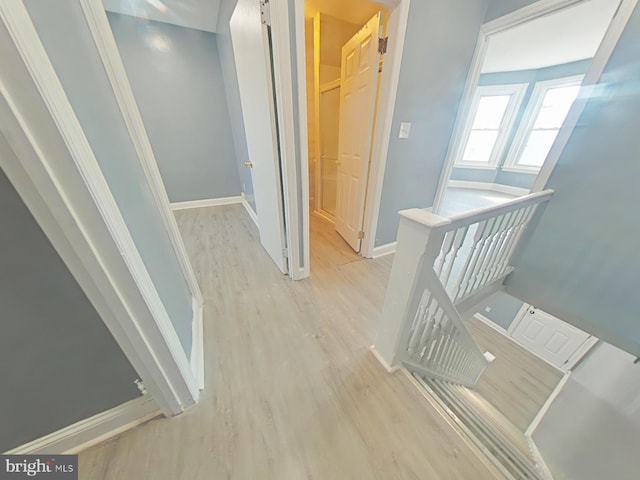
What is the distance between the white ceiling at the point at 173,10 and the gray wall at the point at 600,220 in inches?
142

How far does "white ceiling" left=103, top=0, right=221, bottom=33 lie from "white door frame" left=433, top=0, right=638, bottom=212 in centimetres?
282

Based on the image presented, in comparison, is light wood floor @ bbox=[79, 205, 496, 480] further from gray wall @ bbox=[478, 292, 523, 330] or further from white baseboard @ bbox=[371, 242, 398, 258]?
gray wall @ bbox=[478, 292, 523, 330]

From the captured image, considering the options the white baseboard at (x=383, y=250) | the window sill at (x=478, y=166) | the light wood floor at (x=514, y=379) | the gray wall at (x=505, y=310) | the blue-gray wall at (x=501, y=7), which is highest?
the blue-gray wall at (x=501, y=7)

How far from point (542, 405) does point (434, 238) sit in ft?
9.79

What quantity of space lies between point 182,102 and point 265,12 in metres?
2.55

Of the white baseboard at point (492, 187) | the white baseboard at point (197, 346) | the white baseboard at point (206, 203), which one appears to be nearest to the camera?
the white baseboard at point (197, 346)

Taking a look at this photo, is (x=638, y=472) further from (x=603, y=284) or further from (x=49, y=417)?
(x=49, y=417)

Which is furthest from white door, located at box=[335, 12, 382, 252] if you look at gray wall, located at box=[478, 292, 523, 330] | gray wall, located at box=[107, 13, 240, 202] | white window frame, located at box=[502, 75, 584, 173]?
white window frame, located at box=[502, 75, 584, 173]

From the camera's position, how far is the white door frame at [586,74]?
1274mm

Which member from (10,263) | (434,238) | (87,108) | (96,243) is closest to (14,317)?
(10,263)

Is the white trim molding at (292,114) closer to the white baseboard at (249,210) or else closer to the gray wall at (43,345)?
the gray wall at (43,345)

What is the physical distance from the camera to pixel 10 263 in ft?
1.82

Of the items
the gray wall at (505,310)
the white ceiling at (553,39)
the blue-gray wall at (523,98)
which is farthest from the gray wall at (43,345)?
the blue-gray wall at (523,98)

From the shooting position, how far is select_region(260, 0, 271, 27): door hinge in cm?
120
